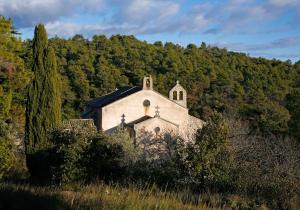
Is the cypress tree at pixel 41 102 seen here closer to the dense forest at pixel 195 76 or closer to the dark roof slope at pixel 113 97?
the dark roof slope at pixel 113 97

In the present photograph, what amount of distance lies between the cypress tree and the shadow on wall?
15744 millimetres

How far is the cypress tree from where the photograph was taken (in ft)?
73.3

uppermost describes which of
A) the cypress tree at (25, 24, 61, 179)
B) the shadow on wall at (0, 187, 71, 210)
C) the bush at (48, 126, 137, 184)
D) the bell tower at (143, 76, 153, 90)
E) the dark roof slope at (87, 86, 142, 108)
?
the bell tower at (143, 76, 153, 90)

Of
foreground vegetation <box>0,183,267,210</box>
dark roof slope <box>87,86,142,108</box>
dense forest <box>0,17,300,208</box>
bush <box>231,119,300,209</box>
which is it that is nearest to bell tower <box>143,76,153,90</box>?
dark roof slope <box>87,86,142,108</box>

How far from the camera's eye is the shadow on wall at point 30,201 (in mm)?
5590

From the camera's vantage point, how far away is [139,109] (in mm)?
49062

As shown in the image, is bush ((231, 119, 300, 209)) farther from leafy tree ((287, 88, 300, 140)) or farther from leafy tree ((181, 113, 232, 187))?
leafy tree ((287, 88, 300, 140))

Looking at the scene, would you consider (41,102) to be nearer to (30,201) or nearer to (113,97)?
(30,201)

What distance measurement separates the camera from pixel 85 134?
1773 centimetres

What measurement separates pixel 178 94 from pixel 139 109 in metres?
5.68

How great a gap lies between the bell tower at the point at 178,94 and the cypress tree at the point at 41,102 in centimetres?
2991

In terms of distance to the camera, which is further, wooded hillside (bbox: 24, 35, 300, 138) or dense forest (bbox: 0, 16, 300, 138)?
wooded hillside (bbox: 24, 35, 300, 138)

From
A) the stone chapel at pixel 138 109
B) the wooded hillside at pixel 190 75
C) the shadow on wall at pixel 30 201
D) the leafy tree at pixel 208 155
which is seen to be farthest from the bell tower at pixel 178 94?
the shadow on wall at pixel 30 201

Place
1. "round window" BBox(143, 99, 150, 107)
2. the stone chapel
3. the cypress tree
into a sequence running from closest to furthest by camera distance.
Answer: the cypress tree < the stone chapel < "round window" BBox(143, 99, 150, 107)
